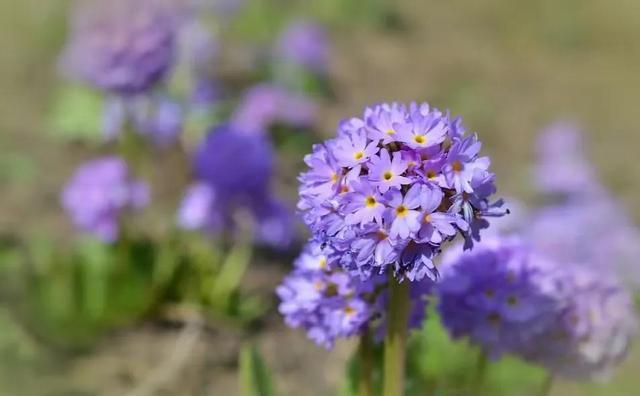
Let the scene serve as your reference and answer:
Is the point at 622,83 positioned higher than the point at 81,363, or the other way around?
the point at 622,83

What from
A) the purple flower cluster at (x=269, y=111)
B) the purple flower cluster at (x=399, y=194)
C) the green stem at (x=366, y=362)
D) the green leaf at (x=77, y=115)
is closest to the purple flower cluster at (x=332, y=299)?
the green stem at (x=366, y=362)

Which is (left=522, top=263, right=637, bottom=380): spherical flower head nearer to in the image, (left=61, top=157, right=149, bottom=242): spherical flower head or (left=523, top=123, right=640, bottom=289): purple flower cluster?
(left=523, top=123, right=640, bottom=289): purple flower cluster

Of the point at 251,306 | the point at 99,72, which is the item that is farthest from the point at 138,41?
the point at 251,306

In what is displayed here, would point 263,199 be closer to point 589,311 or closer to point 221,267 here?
point 221,267

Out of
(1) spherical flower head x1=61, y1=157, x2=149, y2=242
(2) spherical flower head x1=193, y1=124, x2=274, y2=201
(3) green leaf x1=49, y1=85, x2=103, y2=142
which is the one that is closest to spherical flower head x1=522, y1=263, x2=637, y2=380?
(2) spherical flower head x1=193, y1=124, x2=274, y2=201

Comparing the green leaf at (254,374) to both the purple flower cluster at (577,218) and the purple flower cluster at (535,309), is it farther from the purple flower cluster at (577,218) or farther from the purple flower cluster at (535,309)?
the purple flower cluster at (577,218)

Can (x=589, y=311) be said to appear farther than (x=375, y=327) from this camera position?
Yes
